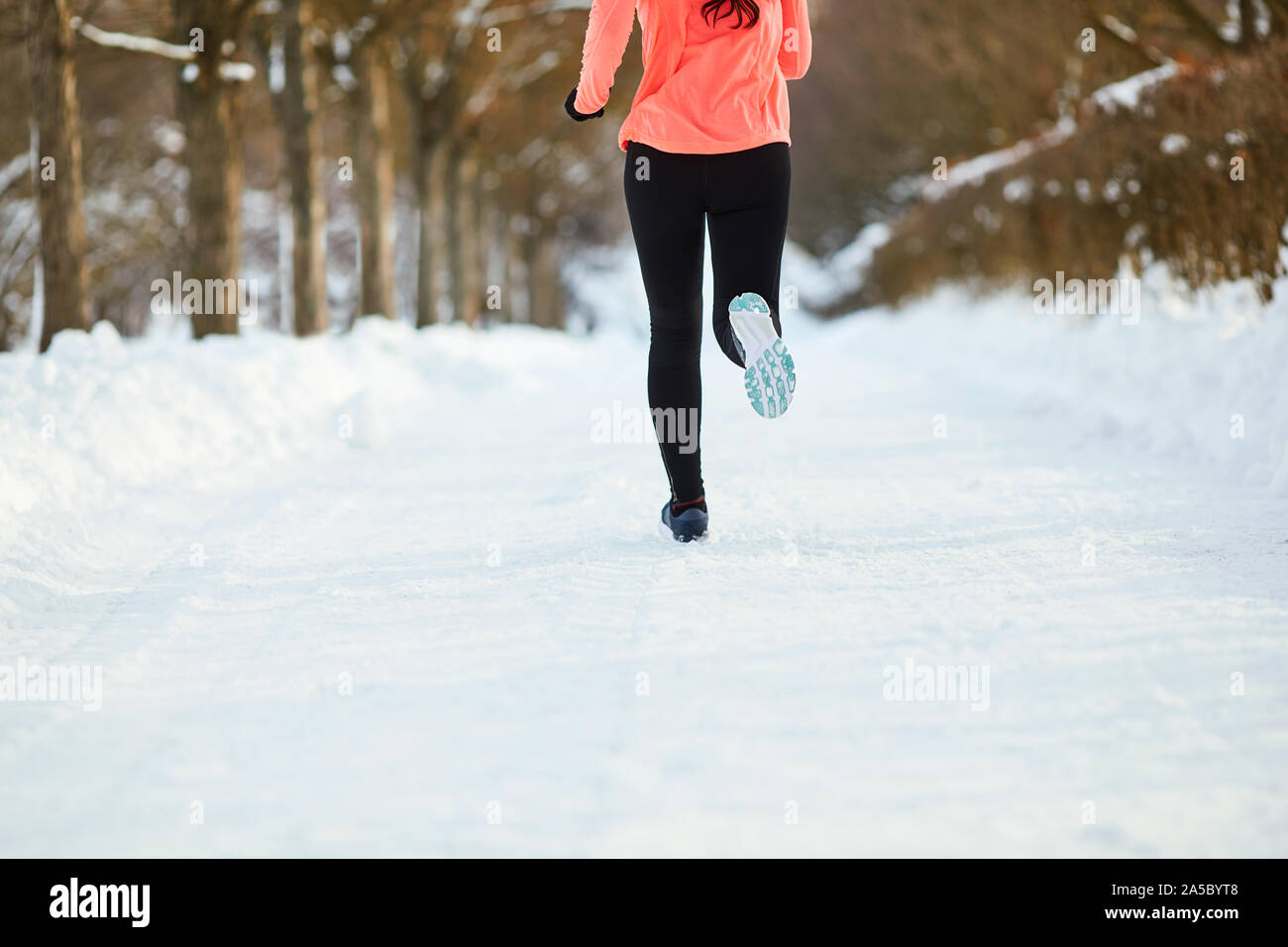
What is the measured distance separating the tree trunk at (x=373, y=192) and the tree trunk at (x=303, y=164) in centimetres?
206

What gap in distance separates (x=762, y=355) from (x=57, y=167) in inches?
269

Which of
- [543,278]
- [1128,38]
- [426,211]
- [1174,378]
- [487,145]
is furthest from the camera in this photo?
[543,278]

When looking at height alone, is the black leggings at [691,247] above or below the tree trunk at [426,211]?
below

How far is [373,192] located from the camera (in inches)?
629

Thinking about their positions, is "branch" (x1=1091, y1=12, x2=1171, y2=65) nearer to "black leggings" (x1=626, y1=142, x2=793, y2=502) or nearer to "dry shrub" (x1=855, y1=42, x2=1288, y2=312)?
"dry shrub" (x1=855, y1=42, x2=1288, y2=312)

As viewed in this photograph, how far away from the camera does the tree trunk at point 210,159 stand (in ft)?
34.4

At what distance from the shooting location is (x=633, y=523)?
173 inches

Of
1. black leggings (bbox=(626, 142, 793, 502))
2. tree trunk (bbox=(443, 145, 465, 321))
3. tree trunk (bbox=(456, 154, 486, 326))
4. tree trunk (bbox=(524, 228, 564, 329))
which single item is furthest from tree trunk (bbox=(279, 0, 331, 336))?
tree trunk (bbox=(524, 228, 564, 329))

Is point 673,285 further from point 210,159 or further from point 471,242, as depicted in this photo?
point 471,242

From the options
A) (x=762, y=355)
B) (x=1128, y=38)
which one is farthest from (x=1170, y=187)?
(x=1128, y=38)

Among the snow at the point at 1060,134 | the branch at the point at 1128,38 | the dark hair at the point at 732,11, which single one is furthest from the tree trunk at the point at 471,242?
the dark hair at the point at 732,11

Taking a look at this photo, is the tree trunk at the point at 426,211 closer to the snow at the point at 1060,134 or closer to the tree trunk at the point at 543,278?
the snow at the point at 1060,134
